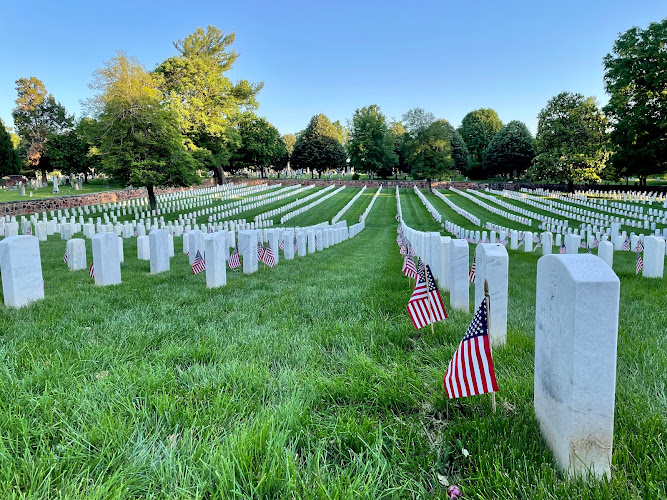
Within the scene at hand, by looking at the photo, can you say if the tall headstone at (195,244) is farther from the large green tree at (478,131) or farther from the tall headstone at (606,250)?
the large green tree at (478,131)

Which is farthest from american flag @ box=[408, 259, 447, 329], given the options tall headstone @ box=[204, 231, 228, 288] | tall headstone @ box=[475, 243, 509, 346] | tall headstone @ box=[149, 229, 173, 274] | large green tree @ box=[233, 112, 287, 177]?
large green tree @ box=[233, 112, 287, 177]

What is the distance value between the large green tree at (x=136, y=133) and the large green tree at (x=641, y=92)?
119 ft

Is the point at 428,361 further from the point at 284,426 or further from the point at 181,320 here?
the point at 181,320

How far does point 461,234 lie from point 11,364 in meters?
19.8

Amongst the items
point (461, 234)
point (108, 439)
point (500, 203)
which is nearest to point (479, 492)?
point (108, 439)

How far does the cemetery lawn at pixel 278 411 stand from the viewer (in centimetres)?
163

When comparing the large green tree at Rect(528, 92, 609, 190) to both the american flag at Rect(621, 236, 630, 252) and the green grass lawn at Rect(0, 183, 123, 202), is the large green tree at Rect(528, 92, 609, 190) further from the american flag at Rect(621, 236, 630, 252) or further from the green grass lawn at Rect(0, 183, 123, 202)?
the green grass lawn at Rect(0, 183, 123, 202)

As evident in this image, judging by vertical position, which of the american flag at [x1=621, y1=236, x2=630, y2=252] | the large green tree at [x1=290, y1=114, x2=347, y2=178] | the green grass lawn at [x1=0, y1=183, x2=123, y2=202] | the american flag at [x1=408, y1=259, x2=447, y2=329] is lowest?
the american flag at [x1=621, y1=236, x2=630, y2=252]

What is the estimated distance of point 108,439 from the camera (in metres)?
1.85

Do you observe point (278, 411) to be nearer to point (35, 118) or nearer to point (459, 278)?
point (459, 278)

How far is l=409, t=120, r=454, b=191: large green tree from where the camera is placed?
6569 centimetres

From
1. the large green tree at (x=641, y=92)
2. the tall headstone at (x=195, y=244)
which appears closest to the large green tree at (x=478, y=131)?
the large green tree at (x=641, y=92)

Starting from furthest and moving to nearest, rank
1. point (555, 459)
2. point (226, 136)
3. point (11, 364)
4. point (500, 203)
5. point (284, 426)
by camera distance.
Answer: point (226, 136) → point (500, 203) → point (11, 364) → point (284, 426) → point (555, 459)

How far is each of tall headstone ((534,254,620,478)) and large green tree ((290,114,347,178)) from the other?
8479cm
